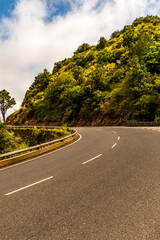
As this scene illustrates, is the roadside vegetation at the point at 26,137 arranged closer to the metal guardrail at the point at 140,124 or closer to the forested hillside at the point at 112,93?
the metal guardrail at the point at 140,124

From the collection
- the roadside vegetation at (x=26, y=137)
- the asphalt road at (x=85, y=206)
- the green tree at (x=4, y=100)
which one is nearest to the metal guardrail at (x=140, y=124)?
the roadside vegetation at (x=26, y=137)

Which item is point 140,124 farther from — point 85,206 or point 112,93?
point 85,206

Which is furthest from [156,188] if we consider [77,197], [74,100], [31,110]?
[31,110]

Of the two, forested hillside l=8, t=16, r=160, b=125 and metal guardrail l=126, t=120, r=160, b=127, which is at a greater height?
forested hillside l=8, t=16, r=160, b=125

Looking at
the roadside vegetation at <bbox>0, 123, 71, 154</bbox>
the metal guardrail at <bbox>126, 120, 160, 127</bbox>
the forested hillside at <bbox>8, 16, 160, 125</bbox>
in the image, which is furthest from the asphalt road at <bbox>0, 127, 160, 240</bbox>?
the forested hillside at <bbox>8, 16, 160, 125</bbox>

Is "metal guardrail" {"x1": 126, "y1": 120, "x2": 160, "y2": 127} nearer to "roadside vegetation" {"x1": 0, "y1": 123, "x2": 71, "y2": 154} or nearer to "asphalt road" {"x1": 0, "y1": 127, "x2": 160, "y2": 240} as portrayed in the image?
"roadside vegetation" {"x1": 0, "y1": 123, "x2": 71, "y2": 154}

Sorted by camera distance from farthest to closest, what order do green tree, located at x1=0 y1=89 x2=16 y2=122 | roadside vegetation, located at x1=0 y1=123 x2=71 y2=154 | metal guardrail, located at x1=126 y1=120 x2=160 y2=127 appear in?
green tree, located at x1=0 y1=89 x2=16 y2=122 < metal guardrail, located at x1=126 y1=120 x2=160 y2=127 < roadside vegetation, located at x1=0 y1=123 x2=71 y2=154

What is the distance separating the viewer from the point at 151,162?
6.36 metres

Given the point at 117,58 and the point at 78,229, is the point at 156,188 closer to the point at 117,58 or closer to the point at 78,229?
the point at 78,229

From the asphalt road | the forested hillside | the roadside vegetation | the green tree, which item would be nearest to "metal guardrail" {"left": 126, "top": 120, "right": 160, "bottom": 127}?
the forested hillside

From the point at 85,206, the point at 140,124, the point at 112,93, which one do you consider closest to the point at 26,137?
Result: the point at 140,124

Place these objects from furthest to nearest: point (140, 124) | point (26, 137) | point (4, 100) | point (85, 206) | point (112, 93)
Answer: point (4, 100)
point (112, 93)
point (26, 137)
point (140, 124)
point (85, 206)

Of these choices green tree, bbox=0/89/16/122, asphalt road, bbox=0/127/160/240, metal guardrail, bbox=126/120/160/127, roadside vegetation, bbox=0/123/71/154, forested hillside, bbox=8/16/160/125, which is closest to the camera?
asphalt road, bbox=0/127/160/240

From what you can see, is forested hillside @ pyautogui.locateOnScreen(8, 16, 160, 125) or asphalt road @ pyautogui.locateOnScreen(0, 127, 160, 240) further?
forested hillside @ pyautogui.locateOnScreen(8, 16, 160, 125)
